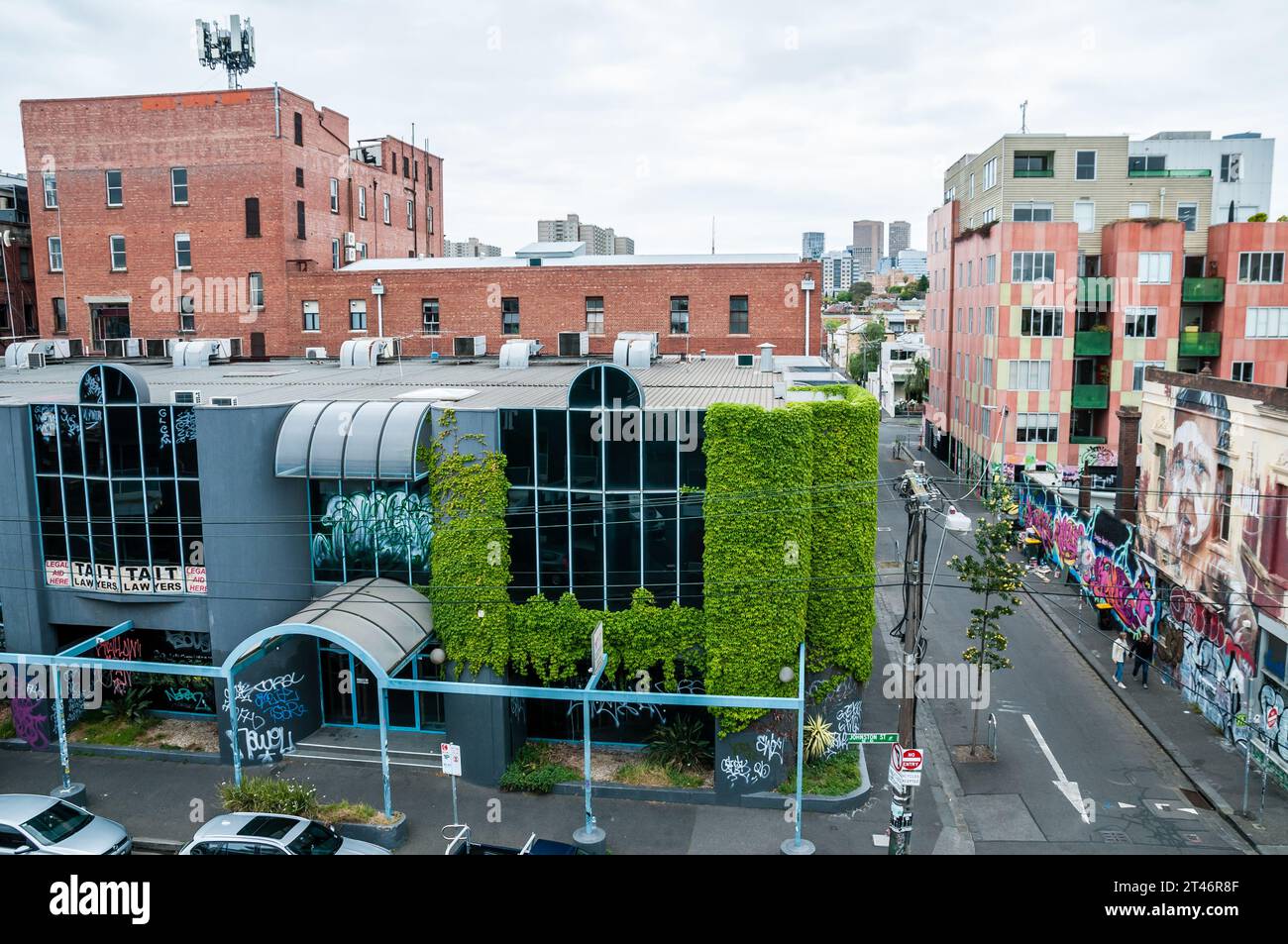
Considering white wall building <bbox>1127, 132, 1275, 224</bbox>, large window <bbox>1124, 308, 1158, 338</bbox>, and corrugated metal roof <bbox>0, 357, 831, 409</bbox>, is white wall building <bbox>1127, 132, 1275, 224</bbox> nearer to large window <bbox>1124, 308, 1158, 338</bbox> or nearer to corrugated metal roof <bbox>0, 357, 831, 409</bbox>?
large window <bbox>1124, 308, 1158, 338</bbox>

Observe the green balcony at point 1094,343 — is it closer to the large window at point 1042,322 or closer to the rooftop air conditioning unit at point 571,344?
the large window at point 1042,322

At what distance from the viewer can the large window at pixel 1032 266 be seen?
165 feet

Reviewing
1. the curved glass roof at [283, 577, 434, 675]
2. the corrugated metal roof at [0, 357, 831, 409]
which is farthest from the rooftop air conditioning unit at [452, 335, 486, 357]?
the curved glass roof at [283, 577, 434, 675]

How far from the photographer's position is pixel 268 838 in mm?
18016

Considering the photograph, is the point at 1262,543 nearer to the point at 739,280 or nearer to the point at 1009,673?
the point at 1009,673

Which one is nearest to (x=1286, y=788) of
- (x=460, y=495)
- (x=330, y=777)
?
(x=460, y=495)

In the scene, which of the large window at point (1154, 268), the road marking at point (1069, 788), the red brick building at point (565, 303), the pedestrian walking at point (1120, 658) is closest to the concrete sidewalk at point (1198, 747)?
the pedestrian walking at point (1120, 658)

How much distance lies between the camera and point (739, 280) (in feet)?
133

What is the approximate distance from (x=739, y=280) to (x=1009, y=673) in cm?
1971

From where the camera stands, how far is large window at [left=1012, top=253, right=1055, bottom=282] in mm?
50438

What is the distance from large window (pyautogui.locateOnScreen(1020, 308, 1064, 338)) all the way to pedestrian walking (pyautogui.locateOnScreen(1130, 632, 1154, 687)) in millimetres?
25097

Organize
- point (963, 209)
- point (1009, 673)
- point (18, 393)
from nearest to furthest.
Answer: point (18, 393) → point (1009, 673) → point (963, 209)
